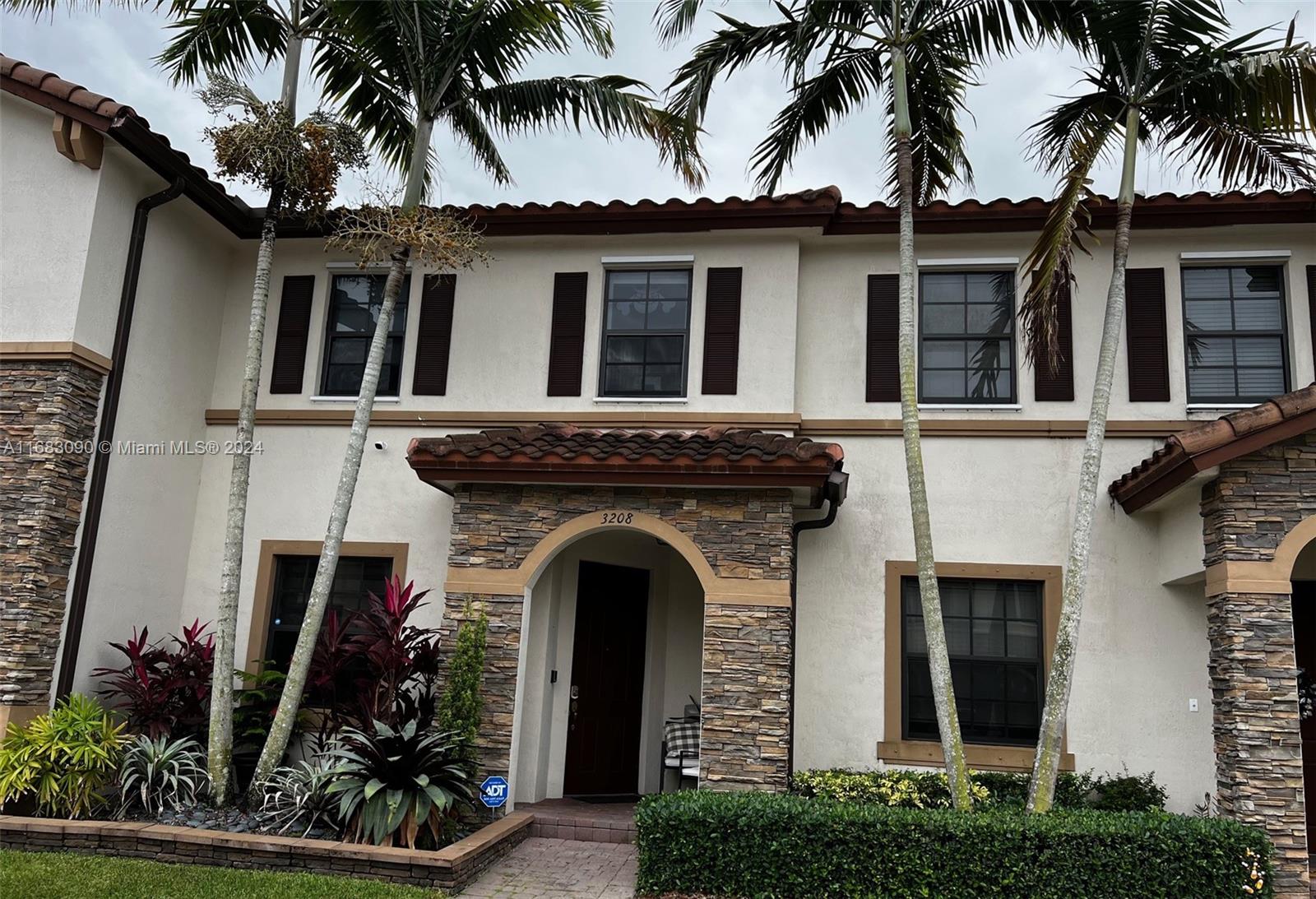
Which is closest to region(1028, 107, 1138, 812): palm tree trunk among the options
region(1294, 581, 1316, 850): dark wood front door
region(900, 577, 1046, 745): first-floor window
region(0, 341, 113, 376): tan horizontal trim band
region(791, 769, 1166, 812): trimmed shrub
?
region(791, 769, 1166, 812): trimmed shrub

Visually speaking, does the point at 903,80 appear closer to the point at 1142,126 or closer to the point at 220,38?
the point at 1142,126

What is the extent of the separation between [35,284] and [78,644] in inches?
140

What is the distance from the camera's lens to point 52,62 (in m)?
10.3

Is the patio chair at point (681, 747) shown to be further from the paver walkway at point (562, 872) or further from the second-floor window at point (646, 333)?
the second-floor window at point (646, 333)

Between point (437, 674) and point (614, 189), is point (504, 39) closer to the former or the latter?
point (614, 189)

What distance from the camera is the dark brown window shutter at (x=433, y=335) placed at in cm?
1155

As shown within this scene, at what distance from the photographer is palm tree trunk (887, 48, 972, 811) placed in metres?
8.01

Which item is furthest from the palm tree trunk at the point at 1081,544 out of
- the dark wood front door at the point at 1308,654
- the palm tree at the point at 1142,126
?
the dark wood front door at the point at 1308,654

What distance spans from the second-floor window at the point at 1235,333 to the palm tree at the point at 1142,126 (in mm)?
1677

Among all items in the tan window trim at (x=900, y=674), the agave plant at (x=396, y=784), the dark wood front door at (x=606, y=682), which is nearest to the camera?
the agave plant at (x=396, y=784)

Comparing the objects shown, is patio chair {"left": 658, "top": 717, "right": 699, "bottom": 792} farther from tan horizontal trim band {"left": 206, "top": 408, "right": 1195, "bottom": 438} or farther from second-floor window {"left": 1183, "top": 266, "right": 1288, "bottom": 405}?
second-floor window {"left": 1183, "top": 266, "right": 1288, "bottom": 405}

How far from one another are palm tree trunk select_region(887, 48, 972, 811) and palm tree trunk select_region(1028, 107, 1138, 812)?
61 centimetres

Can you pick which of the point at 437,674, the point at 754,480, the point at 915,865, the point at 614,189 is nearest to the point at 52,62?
the point at 614,189

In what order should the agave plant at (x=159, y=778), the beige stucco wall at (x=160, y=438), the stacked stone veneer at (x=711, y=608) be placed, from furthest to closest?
the beige stucco wall at (x=160, y=438) → the stacked stone veneer at (x=711, y=608) → the agave plant at (x=159, y=778)
